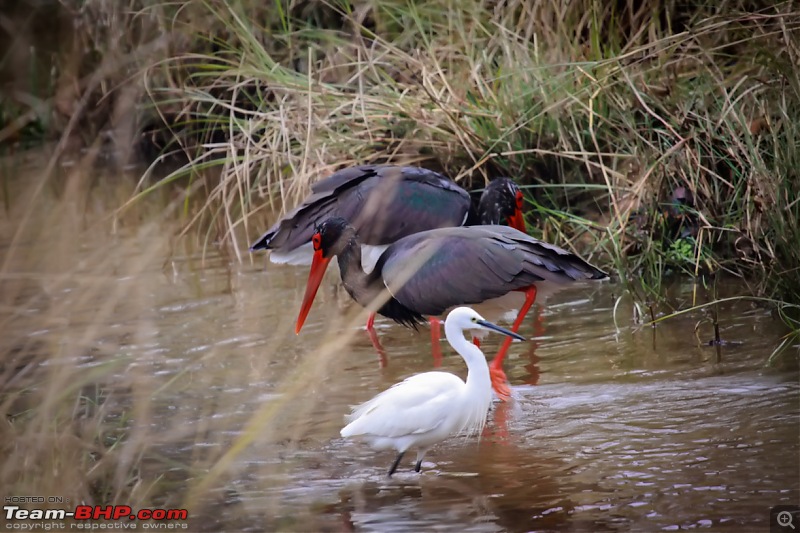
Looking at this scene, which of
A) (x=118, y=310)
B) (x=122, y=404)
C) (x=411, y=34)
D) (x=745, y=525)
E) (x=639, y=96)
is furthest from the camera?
(x=411, y=34)

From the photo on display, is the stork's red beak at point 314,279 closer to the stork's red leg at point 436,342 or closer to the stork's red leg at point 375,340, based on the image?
the stork's red leg at point 375,340

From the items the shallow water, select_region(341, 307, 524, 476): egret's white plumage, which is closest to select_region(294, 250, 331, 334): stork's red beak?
the shallow water

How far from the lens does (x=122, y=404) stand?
5.15 meters

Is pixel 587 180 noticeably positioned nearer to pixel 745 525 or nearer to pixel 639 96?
pixel 639 96

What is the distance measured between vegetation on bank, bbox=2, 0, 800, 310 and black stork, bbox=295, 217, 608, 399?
0.64 m

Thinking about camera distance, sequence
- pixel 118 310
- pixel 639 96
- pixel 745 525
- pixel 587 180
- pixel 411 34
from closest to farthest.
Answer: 1. pixel 745 525
2. pixel 639 96
3. pixel 118 310
4. pixel 587 180
5. pixel 411 34

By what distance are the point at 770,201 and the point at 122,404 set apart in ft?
10.4

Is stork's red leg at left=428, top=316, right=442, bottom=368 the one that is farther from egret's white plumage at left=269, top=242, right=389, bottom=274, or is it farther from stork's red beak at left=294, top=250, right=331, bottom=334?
stork's red beak at left=294, top=250, right=331, bottom=334

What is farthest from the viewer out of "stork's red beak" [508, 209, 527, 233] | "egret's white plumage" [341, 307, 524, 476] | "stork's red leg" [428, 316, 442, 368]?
"stork's red beak" [508, 209, 527, 233]

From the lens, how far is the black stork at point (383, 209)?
6.36 m

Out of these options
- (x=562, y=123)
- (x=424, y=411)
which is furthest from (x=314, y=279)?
(x=562, y=123)

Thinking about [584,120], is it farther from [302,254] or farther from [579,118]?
[302,254]

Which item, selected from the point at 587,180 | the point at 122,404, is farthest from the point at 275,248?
the point at 587,180

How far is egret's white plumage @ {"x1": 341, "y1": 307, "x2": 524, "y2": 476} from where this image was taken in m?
4.13
